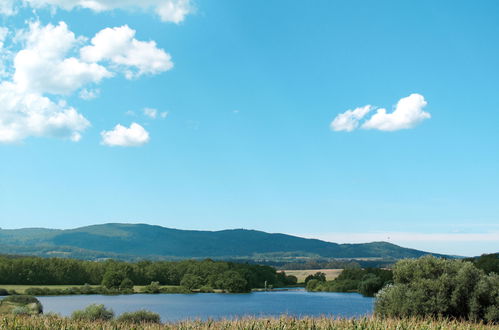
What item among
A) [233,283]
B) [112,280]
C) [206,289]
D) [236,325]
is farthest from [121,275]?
[236,325]

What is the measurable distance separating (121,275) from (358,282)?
60.6m

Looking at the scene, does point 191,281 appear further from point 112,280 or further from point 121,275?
point 112,280

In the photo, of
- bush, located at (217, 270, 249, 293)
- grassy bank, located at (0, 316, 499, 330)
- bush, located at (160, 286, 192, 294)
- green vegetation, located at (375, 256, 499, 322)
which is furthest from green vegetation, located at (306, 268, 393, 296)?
grassy bank, located at (0, 316, 499, 330)

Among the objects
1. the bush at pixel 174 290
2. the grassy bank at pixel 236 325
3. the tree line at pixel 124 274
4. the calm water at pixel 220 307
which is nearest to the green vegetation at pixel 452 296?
the calm water at pixel 220 307

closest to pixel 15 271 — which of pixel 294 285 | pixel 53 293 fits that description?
pixel 53 293

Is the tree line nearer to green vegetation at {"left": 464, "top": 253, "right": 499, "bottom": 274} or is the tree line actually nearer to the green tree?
the green tree

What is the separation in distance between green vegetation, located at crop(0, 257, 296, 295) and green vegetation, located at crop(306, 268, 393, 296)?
49.9 ft

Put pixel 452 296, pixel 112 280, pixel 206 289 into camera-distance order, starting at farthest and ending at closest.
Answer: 1. pixel 206 289
2. pixel 112 280
3. pixel 452 296

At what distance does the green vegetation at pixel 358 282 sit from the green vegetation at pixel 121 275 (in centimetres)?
1522

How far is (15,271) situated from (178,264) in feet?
148

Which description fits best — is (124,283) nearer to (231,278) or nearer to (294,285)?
(231,278)

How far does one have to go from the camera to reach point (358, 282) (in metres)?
130

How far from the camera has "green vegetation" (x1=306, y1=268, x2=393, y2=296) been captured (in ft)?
378

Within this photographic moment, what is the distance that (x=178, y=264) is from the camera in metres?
151
